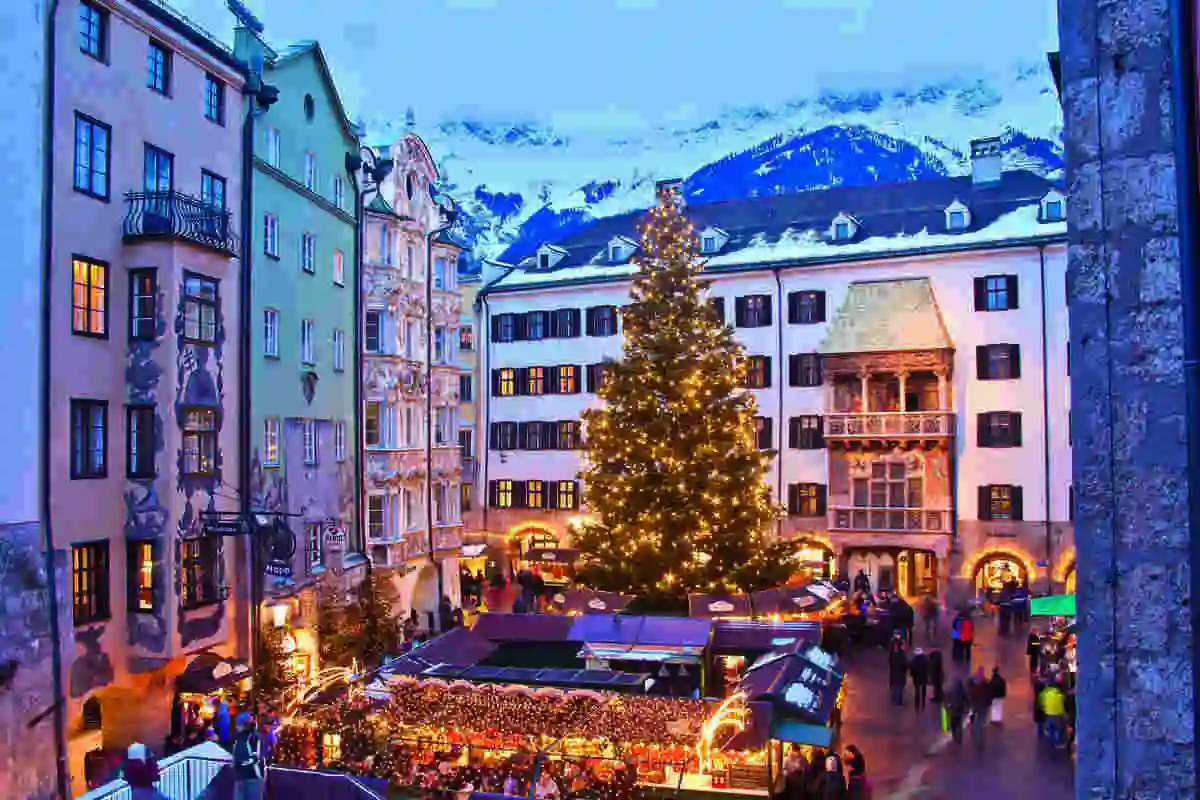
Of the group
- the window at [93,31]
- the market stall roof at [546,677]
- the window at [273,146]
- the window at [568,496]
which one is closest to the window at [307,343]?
the window at [273,146]

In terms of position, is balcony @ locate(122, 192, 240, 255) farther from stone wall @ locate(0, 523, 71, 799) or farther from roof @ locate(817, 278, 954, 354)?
roof @ locate(817, 278, 954, 354)

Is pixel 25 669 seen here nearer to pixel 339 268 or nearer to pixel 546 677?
pixel 546 677

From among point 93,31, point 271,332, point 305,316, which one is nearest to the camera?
point 93,31

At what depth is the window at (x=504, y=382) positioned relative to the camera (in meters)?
55.0

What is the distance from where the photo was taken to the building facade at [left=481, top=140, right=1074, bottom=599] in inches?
1738

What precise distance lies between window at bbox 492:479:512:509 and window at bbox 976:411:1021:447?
2259 centimetres

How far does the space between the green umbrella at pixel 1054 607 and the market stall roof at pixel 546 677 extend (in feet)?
35.3

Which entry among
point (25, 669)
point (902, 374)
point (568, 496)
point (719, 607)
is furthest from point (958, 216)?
point (25, 669)

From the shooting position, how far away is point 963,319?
150 feet

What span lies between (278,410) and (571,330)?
24436mm

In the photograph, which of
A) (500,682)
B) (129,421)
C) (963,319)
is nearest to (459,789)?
(500,682)

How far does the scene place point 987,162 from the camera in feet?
164

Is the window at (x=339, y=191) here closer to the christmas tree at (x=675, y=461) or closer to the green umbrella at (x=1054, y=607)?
the christmas tree at (x=675, y=461)

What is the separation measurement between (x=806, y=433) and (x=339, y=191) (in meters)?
22.9
